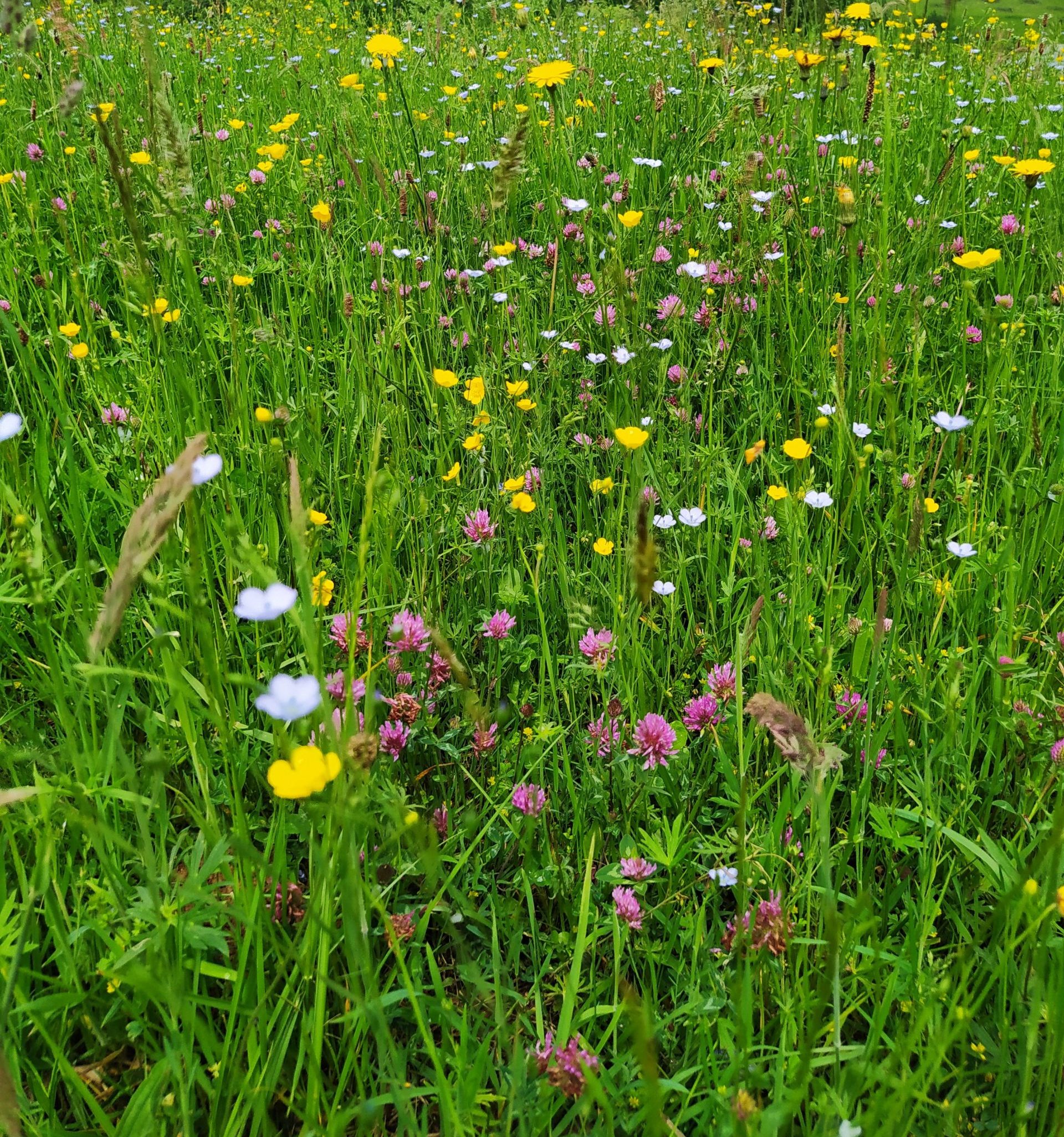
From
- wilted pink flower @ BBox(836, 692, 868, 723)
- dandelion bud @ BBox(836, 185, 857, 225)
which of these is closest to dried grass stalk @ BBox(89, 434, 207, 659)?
wilted pink flower @ BBox(836, 692, 868, 723)

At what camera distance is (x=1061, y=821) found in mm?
688

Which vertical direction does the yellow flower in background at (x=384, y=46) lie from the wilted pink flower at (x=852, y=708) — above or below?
above

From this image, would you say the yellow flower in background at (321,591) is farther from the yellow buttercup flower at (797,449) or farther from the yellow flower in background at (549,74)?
the yellow flower in background at (549,74)

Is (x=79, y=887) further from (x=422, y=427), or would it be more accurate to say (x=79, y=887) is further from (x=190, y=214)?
(x=190, y=214)

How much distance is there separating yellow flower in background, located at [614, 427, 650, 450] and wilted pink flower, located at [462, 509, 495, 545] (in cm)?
30

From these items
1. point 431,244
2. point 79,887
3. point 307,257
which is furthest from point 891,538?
point 307,257

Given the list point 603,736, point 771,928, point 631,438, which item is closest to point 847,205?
point 631,438

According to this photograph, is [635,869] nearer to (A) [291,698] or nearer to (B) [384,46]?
(A) [291,698]

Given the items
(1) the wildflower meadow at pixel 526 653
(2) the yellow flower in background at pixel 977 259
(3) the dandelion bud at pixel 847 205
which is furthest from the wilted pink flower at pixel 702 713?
(2) the yellow flower in background at pixel 977 259

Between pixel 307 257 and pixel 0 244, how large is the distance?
0.88 meters

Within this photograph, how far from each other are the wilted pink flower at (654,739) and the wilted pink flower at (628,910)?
22cm

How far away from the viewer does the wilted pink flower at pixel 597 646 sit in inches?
56.6

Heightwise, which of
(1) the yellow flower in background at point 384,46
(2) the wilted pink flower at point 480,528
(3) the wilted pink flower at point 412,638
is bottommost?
(3) the wilted pink flower at point 412,638

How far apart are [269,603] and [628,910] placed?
2.27 feet
